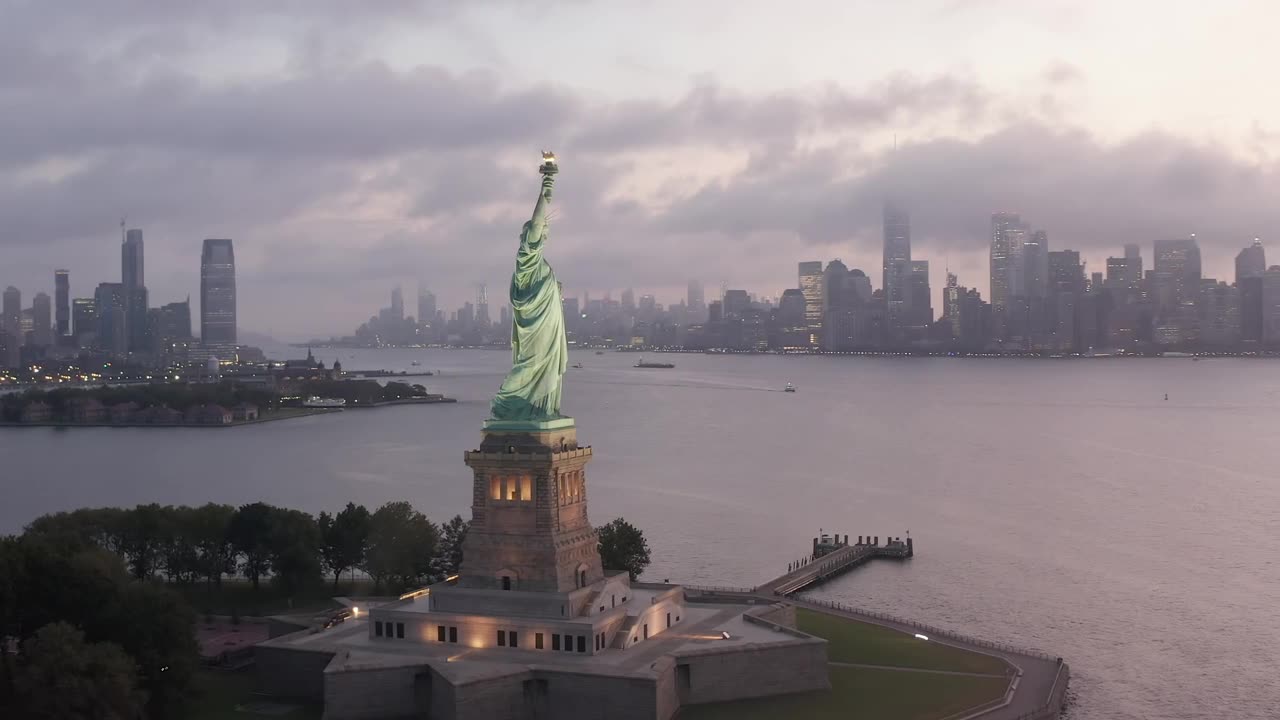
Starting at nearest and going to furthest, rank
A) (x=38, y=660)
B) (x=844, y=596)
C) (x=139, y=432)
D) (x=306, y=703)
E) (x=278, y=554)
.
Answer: (x=38, y=660) → (x=306, y=703) → (x=278, y=554) → (x=844, y=596) → (x=139, y=432)

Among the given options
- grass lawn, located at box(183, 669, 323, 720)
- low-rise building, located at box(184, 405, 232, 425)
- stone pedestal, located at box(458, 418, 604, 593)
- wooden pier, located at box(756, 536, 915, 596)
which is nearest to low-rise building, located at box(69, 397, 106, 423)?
low-rise building, located at box(184, 405, 232, 425)

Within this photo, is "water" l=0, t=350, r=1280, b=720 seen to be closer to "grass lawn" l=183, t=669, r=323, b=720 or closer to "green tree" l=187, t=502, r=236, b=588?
"green tree" l=187, t=502, r=236, b=588

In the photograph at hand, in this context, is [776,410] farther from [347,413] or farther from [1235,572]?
[1235,572]

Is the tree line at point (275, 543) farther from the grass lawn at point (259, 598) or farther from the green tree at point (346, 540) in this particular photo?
the grass lawn at point (259, 598)

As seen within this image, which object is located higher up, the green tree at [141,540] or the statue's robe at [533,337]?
the statue's robe at [533,337]

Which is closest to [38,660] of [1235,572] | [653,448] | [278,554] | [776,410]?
[278,554]

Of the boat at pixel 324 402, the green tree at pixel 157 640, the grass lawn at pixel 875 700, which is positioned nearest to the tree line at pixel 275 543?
the green tree at pixel 157 640

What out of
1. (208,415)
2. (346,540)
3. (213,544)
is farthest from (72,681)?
(208,415)
